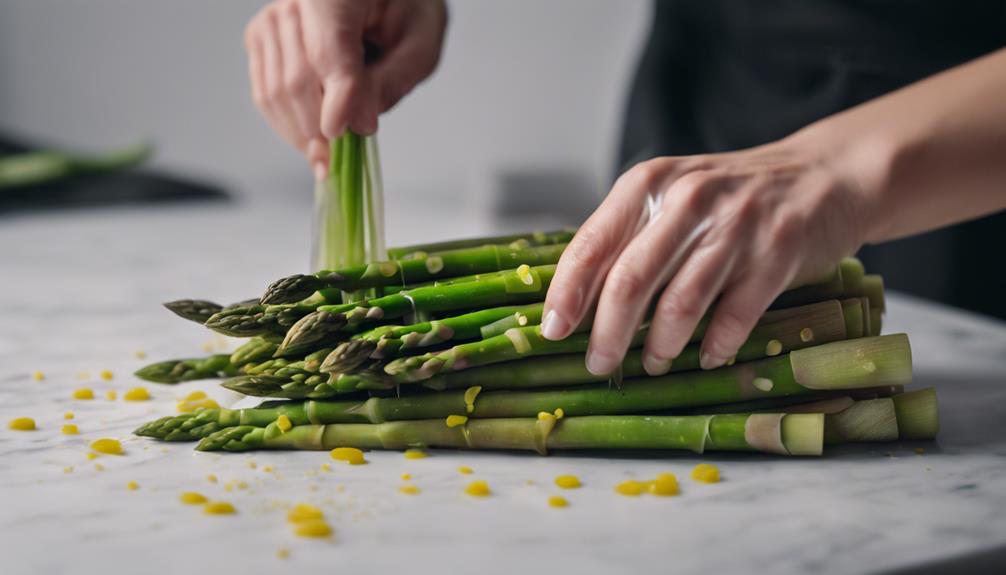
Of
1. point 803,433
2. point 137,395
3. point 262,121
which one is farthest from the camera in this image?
point 262,121

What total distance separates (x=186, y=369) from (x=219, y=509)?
50 cm

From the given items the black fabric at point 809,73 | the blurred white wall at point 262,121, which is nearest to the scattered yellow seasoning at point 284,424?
the black fabric at point 809,73

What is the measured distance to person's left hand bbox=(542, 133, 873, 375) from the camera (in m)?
1.11

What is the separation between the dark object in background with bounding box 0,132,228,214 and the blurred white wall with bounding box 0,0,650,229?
69 cm

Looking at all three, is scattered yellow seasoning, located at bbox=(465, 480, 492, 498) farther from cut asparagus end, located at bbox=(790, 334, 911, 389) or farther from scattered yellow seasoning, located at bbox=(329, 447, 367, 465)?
cut asparagus end, located at bbox=(790, 334, 911, 389)

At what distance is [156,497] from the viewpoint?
1045mm

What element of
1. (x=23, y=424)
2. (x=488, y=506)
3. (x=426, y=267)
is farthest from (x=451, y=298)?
(x=23, y=424)

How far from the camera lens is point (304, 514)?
97cm

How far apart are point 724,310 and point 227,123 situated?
417 centimetres

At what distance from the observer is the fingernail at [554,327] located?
3.76ft

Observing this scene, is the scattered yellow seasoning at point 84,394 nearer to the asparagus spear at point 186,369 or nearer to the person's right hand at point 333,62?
the asparagus spear at point 186,369

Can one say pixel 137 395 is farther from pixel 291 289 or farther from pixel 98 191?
pixel 98 191

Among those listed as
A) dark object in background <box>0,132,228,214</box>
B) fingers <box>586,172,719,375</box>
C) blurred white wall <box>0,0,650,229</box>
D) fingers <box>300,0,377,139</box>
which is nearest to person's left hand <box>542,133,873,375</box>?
fingers <box>586,172,719,375</box>

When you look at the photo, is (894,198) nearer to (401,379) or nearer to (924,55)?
(401,379)
